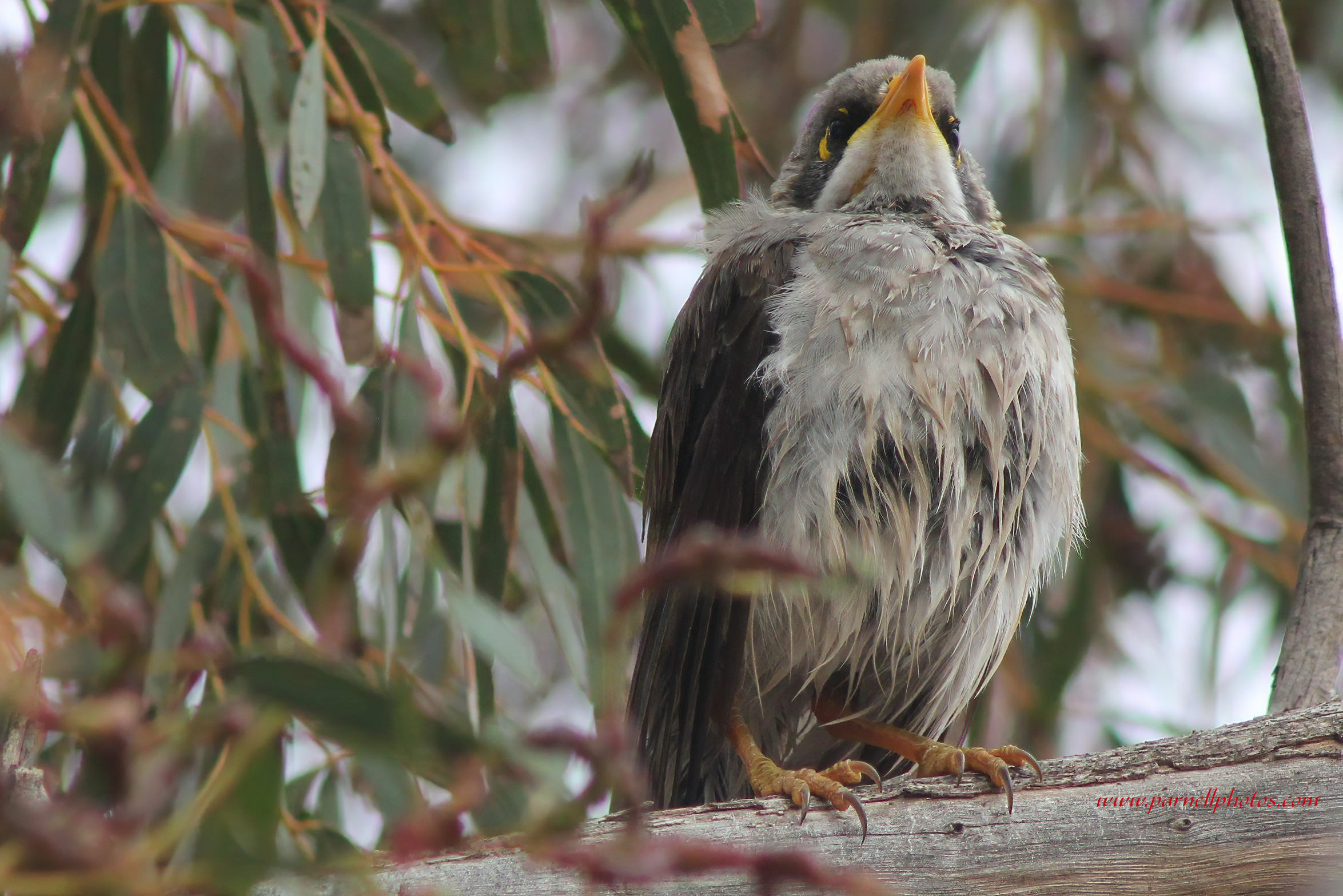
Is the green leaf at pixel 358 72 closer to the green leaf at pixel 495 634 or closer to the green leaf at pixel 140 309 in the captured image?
the green leaf at pixel 140 309

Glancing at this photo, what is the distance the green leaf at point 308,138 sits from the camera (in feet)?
8.52

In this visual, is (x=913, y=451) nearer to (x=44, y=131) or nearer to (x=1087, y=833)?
(x=1087, y=833)

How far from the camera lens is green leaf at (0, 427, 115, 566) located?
2.40 metres

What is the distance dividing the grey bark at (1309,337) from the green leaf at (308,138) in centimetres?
190

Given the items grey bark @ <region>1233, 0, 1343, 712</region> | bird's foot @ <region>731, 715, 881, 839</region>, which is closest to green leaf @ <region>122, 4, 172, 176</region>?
bird's foot @ <region>731, 715, 881, 839</region>

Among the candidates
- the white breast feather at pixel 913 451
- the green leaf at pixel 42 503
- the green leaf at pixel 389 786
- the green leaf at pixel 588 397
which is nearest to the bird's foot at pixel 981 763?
the white breast feather at pixel 913 451

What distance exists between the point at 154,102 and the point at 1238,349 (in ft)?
15.1

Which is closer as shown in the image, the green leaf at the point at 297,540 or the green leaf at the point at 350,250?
the green leaf at the point at 350,250

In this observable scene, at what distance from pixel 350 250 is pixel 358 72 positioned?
1.80ft

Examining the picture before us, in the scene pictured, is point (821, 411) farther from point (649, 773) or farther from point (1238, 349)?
point (1238, 349)

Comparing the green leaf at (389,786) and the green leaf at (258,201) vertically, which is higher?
the green leaf at (258,201)

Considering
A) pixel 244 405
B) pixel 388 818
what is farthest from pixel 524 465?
pixel 388 818

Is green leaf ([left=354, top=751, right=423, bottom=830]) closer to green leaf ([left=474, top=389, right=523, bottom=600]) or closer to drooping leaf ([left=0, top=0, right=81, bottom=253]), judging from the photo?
green leaf ([left=474, top=389, right=523, bottom=600])

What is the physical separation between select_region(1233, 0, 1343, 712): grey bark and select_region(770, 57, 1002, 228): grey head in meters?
0.74
